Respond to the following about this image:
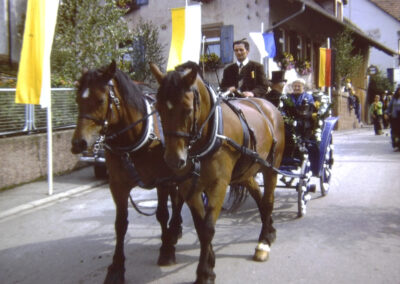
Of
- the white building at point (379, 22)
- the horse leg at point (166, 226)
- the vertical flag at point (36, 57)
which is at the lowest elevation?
the horse leg at point (166, 226)

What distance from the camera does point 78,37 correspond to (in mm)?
12211

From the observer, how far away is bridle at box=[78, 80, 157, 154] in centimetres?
381

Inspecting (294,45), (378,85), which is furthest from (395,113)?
(378,85)

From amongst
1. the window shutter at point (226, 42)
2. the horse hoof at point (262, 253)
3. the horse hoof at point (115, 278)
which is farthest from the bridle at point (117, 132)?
the window shutter at point (226, 42)

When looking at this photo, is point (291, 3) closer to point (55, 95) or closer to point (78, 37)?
point (78, 37)

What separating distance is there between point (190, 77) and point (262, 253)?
2.19 metres

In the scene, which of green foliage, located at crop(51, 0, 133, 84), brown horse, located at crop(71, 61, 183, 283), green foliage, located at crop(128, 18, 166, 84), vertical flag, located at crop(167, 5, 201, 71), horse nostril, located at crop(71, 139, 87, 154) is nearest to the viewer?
horse nostril, located at crop(71, 139, 87, 154)

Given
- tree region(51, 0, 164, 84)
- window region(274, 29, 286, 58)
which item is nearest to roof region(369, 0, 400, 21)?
window region(274, 29, 286, 58)

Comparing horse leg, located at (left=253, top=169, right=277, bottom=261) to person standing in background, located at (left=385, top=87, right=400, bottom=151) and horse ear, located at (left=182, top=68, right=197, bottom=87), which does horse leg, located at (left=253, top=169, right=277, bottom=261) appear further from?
person standing in background, located at (left=385, top=87, right=400, bottom=151)

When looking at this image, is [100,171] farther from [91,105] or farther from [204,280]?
[204,280]

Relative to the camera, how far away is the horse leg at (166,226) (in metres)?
4.50

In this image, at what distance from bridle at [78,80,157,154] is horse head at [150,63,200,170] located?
A: 0.68 metres

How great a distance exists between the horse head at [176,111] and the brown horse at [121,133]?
68cm

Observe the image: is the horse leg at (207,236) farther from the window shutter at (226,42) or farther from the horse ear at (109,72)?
the window shutter at (226,42)
